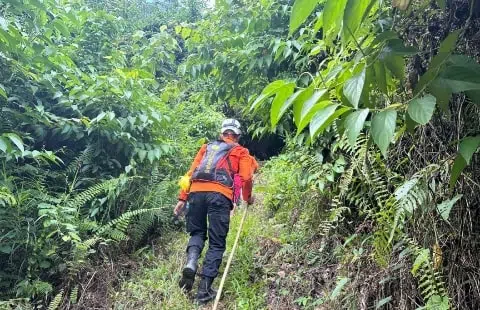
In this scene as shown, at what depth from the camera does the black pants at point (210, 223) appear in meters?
4.03

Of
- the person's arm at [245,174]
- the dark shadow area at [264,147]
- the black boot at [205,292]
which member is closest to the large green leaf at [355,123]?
the black boot at [205,292]

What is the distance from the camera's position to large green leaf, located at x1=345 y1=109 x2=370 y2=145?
2.84ft

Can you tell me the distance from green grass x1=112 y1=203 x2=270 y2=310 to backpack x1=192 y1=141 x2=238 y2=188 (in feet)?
2.59

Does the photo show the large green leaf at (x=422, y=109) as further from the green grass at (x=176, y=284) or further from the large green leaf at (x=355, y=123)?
the green grass at (x=176, y=284)

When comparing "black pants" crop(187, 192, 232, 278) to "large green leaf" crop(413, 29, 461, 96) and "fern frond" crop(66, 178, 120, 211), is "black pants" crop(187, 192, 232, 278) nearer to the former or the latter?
"fern frond" crop(66, 178, 120, 211)

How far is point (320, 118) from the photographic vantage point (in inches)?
36.4

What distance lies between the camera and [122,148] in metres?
5.16

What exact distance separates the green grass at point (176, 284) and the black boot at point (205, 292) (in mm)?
74

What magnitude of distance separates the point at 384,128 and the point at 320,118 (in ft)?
0.46

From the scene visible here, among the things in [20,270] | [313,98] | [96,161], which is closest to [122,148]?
[96,161]

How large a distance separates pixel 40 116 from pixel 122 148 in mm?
1046

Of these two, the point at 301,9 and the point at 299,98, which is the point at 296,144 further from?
the point at 301,9

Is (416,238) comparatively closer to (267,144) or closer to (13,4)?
(13,4)

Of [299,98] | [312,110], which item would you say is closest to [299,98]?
[299,98]
